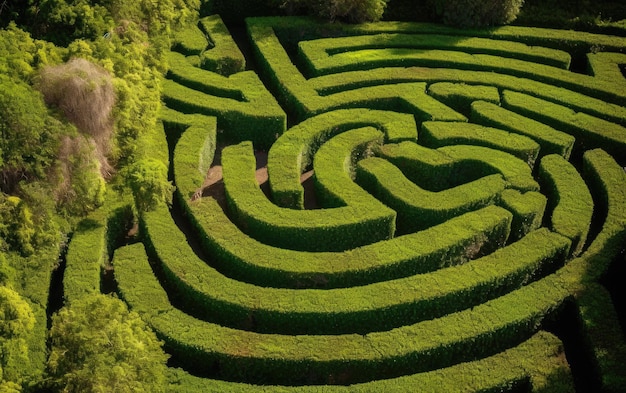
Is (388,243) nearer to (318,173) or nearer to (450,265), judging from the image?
(450,265)

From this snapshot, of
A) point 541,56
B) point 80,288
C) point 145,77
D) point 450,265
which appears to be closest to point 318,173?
point 450,265

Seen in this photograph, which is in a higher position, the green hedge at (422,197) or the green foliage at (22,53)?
the green foliage at (22,53)

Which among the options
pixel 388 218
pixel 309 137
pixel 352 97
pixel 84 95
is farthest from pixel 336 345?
pixel 352 97

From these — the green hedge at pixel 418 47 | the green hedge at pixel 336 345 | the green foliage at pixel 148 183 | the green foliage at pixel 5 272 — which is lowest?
the green hedge at pixel 336 345

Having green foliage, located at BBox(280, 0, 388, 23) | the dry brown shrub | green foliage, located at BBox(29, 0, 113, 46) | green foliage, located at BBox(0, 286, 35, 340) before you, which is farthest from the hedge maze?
green foliage, located at BBox(29, 0, 113, 46)

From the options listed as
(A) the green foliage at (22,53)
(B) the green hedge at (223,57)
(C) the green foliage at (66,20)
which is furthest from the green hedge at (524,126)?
(A) the green foliage at (22,53)

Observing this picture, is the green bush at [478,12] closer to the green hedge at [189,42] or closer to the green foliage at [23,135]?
the green hedge at [189,42]

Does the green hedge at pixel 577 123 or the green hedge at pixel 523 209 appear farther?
the green hedge at pixel 577 123

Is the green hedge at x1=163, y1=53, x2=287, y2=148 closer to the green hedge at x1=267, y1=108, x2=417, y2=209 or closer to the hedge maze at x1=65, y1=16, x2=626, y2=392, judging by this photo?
the hedge maze at x1=65, y1=16, x2=626, y2=392
